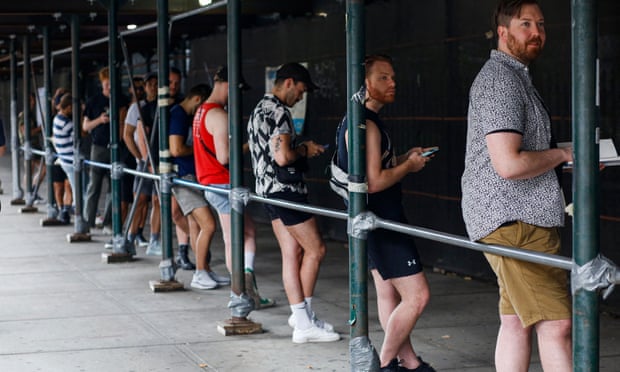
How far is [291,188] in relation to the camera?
731 centimetres

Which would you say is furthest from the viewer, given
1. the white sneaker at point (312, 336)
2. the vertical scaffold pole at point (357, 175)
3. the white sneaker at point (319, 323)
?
the white sneaker at point (319, 323)

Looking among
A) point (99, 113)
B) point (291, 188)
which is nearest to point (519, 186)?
point (291, 188)

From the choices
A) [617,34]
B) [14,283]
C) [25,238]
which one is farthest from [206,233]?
[25,238]

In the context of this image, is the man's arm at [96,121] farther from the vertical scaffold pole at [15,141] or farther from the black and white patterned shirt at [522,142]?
the black and white patterned shirt at [522,142]

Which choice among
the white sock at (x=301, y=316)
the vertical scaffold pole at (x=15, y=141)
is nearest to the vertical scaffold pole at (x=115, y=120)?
the white sock at (x=301, y=316)

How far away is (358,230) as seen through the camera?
5.60 metres

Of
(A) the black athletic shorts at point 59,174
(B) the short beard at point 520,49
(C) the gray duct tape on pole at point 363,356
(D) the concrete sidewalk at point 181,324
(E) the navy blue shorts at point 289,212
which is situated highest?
(B) the short beard at point 520,49

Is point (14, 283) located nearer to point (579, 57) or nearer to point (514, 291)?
point (514, 291)

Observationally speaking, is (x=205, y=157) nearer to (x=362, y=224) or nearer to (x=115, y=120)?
(x=115, y=120)

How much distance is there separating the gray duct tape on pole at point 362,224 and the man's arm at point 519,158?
1296mm

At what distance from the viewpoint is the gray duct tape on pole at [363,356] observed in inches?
227

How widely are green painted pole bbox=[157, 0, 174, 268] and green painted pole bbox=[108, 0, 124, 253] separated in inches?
77.9

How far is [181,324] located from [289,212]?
4.55ft

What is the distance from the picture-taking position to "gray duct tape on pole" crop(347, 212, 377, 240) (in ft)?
18.2
